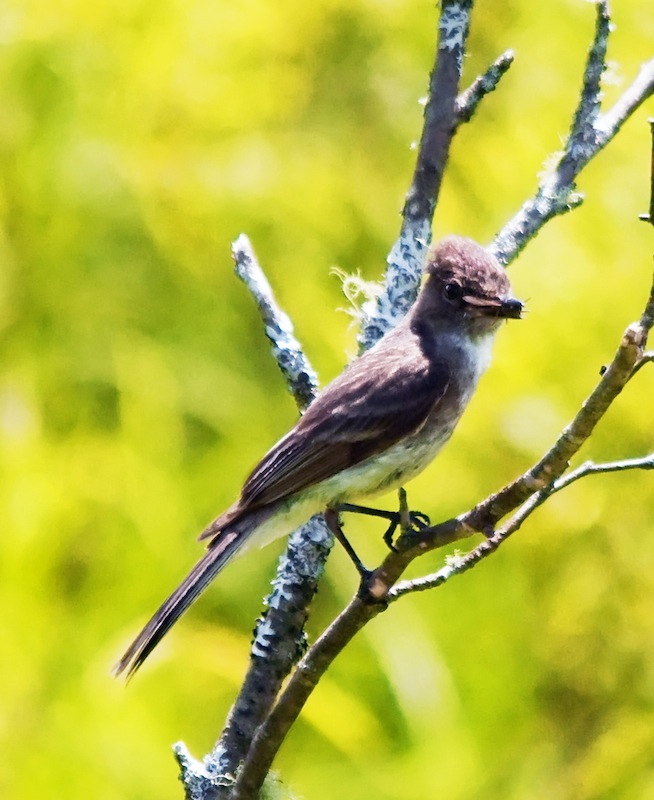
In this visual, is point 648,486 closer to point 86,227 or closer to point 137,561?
point 137,561

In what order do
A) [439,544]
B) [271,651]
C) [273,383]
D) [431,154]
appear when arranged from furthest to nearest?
1. [273,383]
2. [431,154]
3. [271,651]
4. [439,544]

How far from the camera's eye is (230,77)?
12.0ft

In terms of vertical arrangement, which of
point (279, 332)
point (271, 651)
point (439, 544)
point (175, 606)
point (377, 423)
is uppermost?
point (279, 332)

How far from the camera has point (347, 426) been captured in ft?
9.12

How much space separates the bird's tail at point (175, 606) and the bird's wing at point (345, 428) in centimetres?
12

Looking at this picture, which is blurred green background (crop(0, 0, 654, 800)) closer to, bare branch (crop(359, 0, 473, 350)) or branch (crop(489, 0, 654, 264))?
branch (crop(489, 0, 654, 264))

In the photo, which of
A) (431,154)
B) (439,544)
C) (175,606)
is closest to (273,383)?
(431,154)

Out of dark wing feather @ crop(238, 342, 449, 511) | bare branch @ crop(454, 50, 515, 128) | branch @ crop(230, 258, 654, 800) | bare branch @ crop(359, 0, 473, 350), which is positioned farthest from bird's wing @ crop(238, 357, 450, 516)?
branch @ crop(230, 258, 654, 800)

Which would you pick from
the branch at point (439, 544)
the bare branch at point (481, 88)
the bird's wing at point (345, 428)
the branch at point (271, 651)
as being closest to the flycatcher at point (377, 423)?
the bird's wing at point (345, 428)

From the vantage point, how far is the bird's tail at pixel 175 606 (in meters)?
2.48

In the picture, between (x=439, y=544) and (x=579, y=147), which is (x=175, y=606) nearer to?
(x=439, y=544)

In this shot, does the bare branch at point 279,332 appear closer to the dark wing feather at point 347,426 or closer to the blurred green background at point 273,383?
the dark wing feather at point 347,426

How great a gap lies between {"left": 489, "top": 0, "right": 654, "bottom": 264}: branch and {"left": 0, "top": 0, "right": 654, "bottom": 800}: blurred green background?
7.8 inches

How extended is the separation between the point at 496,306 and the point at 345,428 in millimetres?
406
